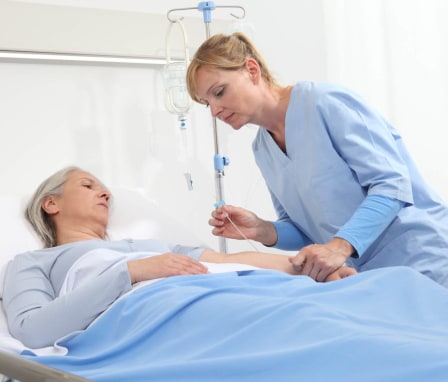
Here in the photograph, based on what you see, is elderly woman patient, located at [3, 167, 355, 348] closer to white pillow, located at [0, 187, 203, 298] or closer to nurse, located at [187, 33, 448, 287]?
white pillow, located at [0, 187, 203, 298]

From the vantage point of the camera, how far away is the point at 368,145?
2275mm

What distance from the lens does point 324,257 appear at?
2.13m

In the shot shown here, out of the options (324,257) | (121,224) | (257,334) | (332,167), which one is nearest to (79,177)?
(121,224)

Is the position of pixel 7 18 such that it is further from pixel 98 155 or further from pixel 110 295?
pixel 110 295

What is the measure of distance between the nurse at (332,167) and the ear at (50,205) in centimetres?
68

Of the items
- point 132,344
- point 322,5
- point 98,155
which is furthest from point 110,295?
point 322,5

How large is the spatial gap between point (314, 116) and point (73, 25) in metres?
1.36

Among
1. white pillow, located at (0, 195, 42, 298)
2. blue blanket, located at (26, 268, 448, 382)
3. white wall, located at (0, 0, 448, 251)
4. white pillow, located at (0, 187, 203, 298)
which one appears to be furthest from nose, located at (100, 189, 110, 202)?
blue blanket, located at (26, 268, 448, 382)

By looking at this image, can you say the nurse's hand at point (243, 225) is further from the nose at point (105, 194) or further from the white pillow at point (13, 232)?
the white pillow at point (13, 232)

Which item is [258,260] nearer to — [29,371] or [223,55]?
[223,55]

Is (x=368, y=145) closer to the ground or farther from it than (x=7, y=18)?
closer to the ground

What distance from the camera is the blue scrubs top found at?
7.43 feet

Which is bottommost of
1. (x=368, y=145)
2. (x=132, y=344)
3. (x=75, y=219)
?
(x=132, y=344)

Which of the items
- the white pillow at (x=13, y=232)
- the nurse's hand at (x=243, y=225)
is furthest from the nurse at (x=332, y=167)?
the white pillow at (x=13, y=232)
